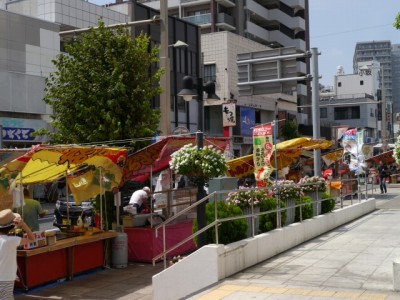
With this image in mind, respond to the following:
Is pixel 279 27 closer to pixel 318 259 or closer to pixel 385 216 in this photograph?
pixel 385 216

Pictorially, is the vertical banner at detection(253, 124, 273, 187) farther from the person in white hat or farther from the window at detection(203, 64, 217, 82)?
the window at detection(203, 64, 217, 82)

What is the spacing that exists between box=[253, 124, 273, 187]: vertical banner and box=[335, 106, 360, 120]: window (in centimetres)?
6779

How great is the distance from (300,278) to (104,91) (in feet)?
25.2

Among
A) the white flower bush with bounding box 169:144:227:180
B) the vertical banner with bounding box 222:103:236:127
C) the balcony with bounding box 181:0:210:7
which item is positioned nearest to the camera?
the white flower bush with bounding box 169:144:227:180

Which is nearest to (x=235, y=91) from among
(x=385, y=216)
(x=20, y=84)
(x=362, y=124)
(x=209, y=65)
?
(x=209, y=65)

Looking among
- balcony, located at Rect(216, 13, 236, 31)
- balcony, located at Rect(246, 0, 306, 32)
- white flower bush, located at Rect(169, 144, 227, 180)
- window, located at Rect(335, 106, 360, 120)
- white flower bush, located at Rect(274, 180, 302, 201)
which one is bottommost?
white flower bush, located at Rect(274, 180, 302, 201)

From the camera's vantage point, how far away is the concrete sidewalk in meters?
7.65

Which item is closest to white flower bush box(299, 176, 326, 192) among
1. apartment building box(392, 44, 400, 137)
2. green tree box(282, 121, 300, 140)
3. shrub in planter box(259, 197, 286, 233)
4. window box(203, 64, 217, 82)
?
shrub in planter box(259, 197, 286, 233)

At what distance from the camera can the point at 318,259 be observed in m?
10.3

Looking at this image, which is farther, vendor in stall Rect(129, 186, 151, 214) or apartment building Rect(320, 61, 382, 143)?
apartment building Rect(320, 61, 382, 143)

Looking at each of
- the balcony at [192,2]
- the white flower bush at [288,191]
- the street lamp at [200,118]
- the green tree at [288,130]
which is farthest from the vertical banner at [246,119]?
the street lamp at [200,118]

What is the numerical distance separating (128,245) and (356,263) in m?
5.20

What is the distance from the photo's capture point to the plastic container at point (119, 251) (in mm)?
11750

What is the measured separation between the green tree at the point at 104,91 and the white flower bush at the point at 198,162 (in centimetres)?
462
